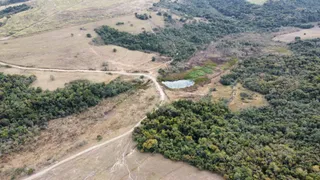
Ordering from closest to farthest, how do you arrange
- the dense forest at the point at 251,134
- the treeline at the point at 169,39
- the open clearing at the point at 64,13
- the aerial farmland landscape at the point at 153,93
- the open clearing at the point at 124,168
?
the dense forest at the point at 251,134 < the open clearing at the point at 124,168 < the aerial farmland landscape at the point at 153,93 < the treeline at the point at 169,39 < the open clearing at the point at 64,13

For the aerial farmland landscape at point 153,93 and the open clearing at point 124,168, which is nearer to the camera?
the open clearing at point 124,168

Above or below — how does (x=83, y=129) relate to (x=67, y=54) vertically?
below

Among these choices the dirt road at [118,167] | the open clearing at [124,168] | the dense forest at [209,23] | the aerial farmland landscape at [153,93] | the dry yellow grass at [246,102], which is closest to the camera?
the open clearing at [124,168]

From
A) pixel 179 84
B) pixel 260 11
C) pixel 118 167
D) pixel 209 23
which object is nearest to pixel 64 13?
pixel 209 23

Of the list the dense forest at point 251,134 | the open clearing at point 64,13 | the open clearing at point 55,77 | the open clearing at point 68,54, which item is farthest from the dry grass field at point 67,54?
the dense forest at point 251,134

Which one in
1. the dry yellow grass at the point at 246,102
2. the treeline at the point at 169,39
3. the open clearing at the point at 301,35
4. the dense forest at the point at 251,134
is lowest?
the dry yellow grass at the point at 246,102

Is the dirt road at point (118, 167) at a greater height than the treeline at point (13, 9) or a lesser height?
lesser

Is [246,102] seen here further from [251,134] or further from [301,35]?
[301,35]

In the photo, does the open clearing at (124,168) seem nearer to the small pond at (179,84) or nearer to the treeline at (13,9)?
the small pond at (179,84)
